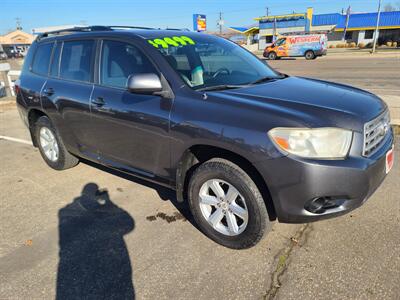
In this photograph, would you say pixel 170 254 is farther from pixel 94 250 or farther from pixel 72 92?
pixel 72 92

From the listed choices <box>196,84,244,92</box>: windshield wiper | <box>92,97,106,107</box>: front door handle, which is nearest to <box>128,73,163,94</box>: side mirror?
<box>196,84,244,92</box>: windshield wiper

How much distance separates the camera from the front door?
3.09m

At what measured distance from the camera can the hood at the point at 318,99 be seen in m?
2.56

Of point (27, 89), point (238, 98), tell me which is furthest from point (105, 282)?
point (27, 89)

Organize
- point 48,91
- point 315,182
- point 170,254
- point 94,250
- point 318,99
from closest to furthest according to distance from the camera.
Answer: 1. point 315,182
2. point 318,99
3. point 170,254
4. point 94,250
5. point 48,91

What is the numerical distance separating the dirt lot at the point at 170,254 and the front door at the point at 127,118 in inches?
23.2

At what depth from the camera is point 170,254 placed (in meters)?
2.92

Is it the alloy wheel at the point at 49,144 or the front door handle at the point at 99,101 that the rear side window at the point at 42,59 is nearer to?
the alloy wheel at the point at 49,144

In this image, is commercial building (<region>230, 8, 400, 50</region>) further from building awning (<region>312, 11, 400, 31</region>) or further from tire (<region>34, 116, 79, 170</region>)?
tire (<region>34, 116, 79, 170</region>)

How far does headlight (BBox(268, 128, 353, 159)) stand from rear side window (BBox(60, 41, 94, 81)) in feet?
7.97

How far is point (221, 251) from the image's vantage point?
2.92 m

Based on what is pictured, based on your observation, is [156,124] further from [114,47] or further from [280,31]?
[280,31]

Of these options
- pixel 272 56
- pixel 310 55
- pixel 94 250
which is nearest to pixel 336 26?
pixel 272 56

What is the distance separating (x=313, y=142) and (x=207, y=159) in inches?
40.1
